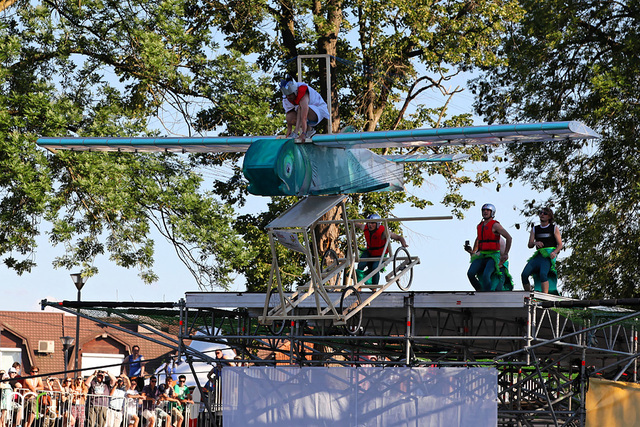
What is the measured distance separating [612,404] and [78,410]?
9918mm

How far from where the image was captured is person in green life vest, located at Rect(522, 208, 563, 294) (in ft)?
48.0

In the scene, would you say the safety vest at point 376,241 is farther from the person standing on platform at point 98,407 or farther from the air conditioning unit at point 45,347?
the air conditioning unit at point 45,347

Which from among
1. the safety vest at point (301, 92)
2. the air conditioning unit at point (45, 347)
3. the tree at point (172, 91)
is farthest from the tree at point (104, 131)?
the air conditioning unit at point (45, 347)

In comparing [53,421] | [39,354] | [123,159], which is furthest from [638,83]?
[39,354]

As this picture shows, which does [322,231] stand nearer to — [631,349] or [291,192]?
[631,349]

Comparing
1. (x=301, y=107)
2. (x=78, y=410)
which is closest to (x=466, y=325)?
(x=301, y=107)

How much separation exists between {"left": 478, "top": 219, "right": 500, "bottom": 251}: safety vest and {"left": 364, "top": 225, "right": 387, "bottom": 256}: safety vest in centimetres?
185

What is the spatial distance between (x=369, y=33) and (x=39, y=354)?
25905 mm

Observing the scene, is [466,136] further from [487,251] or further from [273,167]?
[273,167]

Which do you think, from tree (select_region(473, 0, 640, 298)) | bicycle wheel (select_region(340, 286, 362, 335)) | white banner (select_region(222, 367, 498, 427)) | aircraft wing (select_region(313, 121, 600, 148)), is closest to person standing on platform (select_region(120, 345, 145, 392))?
white banner (select_region(222, 367, 498, 427))

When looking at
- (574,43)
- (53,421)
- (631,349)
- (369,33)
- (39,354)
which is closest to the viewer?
(631,349)

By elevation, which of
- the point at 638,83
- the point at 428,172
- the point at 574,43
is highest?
the point at 574,43

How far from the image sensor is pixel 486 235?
14.6 meters

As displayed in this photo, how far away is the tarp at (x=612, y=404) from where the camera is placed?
11.8 meters
